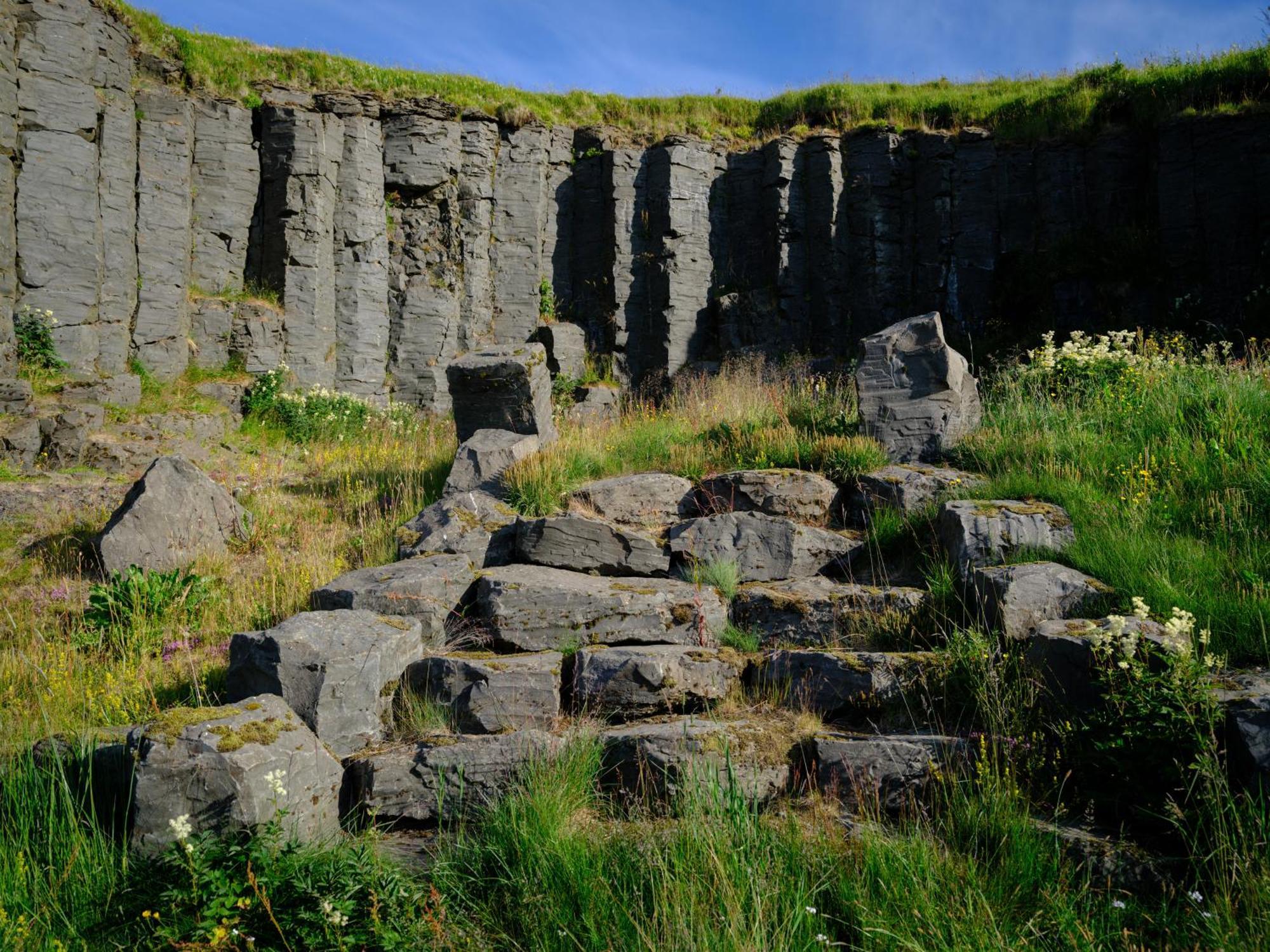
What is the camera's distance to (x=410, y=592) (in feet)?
22.0

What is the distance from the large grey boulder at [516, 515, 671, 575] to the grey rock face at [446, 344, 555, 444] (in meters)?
3.13

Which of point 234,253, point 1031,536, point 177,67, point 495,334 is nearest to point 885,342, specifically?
point 1031,536

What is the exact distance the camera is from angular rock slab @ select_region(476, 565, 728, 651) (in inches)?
256

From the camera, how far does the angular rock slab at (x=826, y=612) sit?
6312 millimetres

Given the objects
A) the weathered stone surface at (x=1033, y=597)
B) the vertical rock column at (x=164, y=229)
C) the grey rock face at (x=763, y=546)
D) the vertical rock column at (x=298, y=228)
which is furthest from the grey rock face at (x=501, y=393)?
the vertical rock column at (x=164, y=229)

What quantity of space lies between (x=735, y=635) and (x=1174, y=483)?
12.0ft

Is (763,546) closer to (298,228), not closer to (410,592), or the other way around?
(410,592)

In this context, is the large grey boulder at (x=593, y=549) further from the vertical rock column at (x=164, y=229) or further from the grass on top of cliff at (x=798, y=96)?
the grass on top of cliff at (x=798, y=96)

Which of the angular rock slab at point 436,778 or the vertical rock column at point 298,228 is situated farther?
the vertical rock column at point 298,228

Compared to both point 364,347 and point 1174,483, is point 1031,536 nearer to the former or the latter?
point 1174,483

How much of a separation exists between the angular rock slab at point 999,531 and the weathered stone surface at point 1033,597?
0.51 m

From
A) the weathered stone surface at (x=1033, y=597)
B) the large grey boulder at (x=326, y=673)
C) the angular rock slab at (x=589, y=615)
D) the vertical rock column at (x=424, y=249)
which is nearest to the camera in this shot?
the large grey boulder at (x=326, y=673)

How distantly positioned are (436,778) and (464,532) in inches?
133

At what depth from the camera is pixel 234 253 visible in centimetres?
1800
